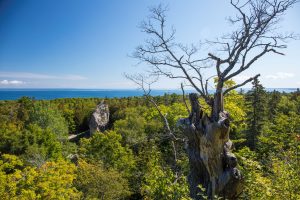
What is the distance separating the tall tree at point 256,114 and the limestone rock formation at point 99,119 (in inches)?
1198

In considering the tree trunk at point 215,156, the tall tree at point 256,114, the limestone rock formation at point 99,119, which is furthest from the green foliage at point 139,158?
the limestone rock formation at point 99,119

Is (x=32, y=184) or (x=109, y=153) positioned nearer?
(x=32, y=184)

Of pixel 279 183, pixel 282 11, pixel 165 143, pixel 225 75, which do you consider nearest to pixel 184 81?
pixel 225 75

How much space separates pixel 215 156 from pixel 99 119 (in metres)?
46.6

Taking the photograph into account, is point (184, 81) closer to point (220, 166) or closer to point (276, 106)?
point (220, 166)

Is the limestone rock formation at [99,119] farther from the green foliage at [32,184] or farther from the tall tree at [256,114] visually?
the green foliage at [32,184]

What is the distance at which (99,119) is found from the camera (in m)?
54.6

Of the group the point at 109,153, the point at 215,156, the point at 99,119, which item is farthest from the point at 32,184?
the point at 99,119

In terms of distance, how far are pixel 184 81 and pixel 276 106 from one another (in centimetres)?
3940

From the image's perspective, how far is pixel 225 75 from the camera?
10.2m

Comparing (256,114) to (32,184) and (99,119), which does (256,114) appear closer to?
(32,184)

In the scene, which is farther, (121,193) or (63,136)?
(63,136)

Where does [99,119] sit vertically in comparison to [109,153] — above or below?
above

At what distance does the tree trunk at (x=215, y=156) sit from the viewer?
372 inches
